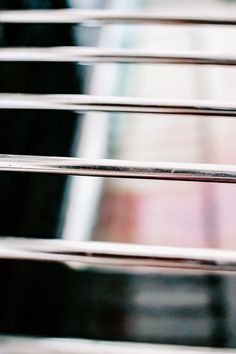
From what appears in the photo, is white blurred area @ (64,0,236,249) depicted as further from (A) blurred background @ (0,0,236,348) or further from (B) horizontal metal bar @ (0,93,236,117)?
(B) horizontal metal bar @ (0,93,236,117)

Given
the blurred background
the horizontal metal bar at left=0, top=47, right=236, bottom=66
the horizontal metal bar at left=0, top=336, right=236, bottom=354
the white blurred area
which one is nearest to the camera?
the horizontal metal bar at left=0, top=336, right=236, bottom=354

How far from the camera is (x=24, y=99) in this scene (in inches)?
19.1

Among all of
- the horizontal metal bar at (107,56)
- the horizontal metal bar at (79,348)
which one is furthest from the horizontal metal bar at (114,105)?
the horizontal metal bar at (79,348)

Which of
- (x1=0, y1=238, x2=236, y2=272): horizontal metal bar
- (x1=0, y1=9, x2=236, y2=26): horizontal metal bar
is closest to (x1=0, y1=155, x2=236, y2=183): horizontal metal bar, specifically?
(x1=0, y1=238, x2=236, y2=272): horizontal metal bar

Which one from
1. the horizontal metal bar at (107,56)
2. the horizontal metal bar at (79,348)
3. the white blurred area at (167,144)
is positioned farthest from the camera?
the white blurred area at (167,144)

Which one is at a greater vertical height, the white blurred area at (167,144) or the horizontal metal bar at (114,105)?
the white blurred area at (167,144)

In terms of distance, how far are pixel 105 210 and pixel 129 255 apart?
0.53 m

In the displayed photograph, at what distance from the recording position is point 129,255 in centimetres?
40

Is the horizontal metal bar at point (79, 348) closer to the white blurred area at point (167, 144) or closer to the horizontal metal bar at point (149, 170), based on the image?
the horizontal metal bar at point (149, 170)

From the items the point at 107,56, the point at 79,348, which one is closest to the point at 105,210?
the point at 107,56

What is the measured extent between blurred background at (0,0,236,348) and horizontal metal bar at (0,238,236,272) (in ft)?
0.69

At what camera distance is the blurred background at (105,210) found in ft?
2.06

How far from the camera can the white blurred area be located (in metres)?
0.90

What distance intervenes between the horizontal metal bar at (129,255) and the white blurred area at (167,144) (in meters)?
0.39
